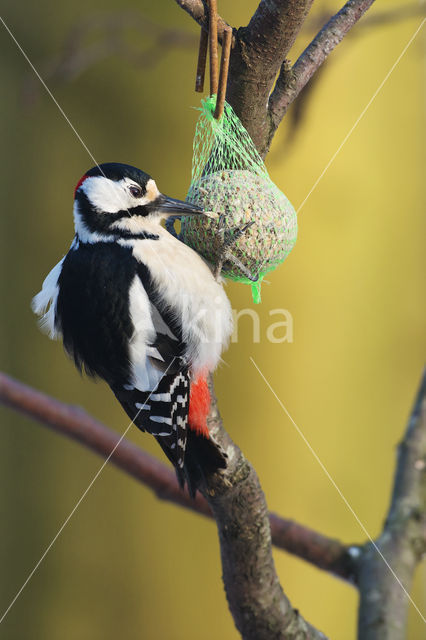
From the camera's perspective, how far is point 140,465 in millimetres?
1272

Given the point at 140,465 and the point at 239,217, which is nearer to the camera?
the point at 239,217

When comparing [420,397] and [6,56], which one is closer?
[420,397]

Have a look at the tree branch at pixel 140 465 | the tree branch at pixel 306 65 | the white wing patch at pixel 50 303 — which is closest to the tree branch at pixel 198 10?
the tree branch at pixel 306 65

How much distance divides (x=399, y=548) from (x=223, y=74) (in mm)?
937

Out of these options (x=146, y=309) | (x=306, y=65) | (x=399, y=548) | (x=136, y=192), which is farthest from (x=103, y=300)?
(x=399, y=548)

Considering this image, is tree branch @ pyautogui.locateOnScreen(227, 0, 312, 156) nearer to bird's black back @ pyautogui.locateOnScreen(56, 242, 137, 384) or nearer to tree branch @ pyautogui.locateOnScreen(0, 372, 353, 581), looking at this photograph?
bird's black back @ pyautogui.locateOnScreen(56, 242, 137, 384)

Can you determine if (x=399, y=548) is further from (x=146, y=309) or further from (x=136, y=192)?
(x=136, y=192)

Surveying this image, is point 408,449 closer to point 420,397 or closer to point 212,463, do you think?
point 420,397

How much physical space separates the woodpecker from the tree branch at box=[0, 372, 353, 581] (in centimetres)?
25

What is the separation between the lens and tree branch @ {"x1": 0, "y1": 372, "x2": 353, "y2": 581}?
1219 millimetres

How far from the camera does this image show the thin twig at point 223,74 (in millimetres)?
850

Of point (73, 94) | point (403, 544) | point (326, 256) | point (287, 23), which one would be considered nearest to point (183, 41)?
point (73, 94)

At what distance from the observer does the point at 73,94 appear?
Result: 5.89 ft

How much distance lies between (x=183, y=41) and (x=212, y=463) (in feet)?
3.32
